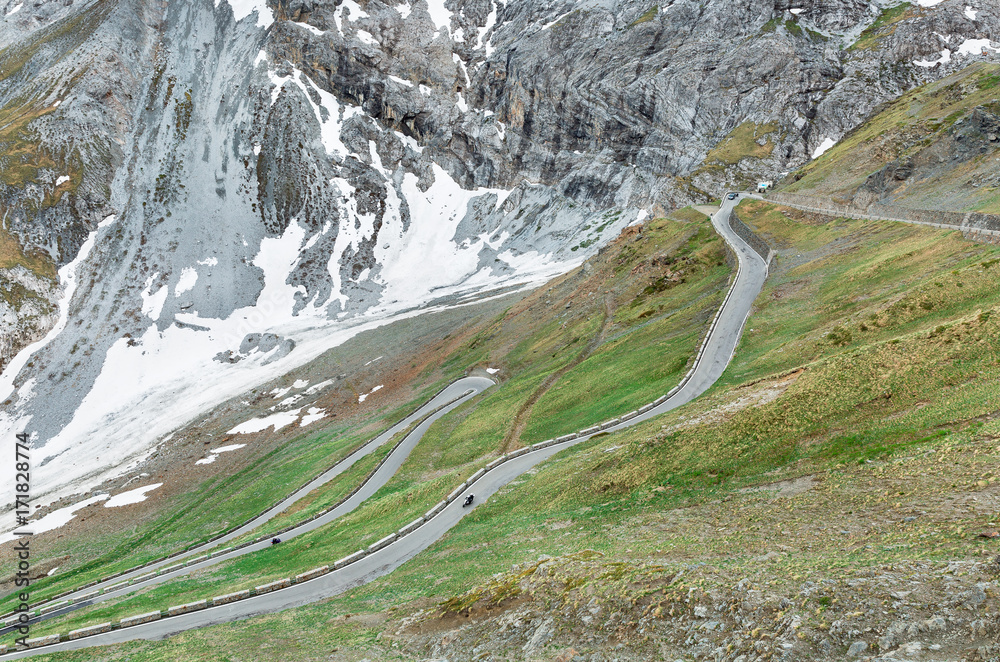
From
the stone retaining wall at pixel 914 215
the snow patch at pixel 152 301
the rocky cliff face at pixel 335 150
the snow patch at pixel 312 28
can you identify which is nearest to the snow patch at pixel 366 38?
the rocky cliff face at pixel 335 150

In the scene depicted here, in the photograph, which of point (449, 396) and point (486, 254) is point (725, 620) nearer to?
point (449, 396)

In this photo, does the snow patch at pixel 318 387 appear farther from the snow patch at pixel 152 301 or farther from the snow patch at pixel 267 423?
the snow patch at pixel 152 301

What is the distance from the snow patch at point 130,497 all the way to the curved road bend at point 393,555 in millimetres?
26780

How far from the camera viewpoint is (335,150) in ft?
536

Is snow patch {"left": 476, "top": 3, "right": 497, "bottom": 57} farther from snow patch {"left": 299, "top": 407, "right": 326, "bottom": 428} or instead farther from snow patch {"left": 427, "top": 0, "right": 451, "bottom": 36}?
snow patch {"left": 299, "top": 407, "right": 326, "bottom": 428}

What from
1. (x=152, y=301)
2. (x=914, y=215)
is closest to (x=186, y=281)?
(x=152, y=301)

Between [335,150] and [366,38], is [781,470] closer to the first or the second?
[335,150]

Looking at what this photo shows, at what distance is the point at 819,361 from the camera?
27.2 metres

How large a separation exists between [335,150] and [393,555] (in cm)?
15596

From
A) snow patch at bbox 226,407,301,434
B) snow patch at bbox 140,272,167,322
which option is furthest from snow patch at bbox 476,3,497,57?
snow patch at bbox 226,407,301,434

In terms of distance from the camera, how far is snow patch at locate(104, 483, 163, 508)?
59906mm

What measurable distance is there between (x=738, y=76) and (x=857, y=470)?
146459mm

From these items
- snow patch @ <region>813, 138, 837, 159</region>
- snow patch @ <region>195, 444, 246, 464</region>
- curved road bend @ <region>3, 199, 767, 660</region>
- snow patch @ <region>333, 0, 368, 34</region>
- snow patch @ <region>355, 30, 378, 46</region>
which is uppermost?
snow patch @ <region>333, 0, 368, 34</region>

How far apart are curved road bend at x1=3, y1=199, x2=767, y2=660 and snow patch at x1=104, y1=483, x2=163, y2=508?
26.8 metres
